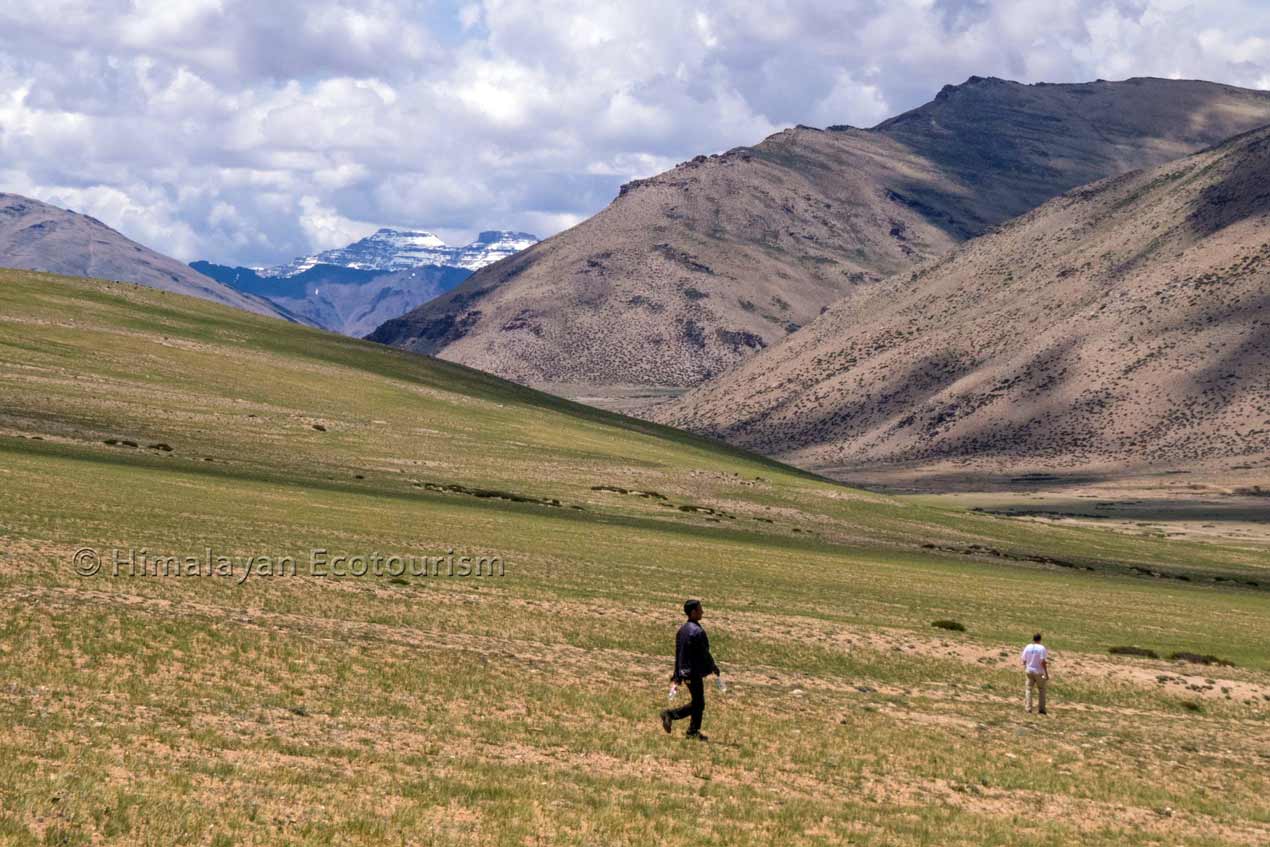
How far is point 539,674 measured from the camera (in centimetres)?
2962

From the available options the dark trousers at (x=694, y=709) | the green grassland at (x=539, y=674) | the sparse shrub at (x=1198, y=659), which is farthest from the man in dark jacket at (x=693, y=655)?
the sparse shrub at (x=1198, y=659)

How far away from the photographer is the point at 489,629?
3509 cm

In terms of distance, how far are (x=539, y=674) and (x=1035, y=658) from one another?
13.1 metres

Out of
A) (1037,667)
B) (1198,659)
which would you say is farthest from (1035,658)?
(1198,659)

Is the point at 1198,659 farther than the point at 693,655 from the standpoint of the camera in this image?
Yes

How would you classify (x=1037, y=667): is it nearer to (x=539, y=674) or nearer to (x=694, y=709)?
(x=694, y=709)

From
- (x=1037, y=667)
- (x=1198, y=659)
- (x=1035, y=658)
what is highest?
(x=1035, y=658)

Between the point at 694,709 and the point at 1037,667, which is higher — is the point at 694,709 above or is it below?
below

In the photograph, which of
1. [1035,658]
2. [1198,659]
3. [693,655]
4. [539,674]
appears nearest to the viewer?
[693,655]

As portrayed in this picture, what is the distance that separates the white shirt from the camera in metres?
32.9

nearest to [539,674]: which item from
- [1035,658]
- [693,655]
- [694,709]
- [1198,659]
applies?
[694,709]

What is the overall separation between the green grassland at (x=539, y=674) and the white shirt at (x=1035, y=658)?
51.7 inches

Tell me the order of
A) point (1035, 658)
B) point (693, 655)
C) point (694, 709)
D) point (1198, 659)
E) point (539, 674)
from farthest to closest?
1. point (1198, 659)
2. point (1035, 658)
3. point (539, 674)
4. point (694, 709)
5. point (693, 655)

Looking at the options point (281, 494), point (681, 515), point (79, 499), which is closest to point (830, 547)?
point (681, 515)
